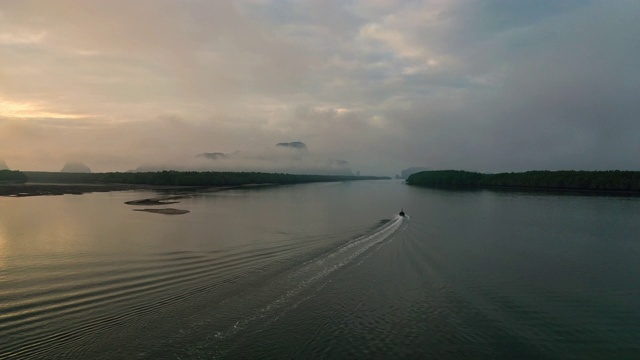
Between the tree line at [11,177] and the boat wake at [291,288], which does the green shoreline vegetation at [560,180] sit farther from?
the tree line at [11,177]

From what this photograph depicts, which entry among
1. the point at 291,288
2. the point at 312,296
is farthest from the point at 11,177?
the point at 312,296

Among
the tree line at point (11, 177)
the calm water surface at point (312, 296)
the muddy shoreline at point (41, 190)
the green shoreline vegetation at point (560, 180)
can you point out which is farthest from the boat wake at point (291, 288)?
the tree line at point (11, 177)

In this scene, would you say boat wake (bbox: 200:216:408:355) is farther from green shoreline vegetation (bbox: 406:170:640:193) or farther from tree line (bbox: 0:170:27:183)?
tree line (bbox: 0:170:27:183)

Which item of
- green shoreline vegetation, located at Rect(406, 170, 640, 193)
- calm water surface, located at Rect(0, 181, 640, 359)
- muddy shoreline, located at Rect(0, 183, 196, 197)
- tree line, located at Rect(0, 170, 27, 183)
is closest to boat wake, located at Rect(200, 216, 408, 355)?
calm water surface, located at Rect(0, 181, 640, 359)

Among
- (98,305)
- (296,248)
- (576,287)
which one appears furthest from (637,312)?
(98,305)

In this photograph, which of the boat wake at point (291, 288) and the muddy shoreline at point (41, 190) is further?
the muddy shoreline at point (41, 190)

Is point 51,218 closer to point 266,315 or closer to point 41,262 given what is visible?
point 41,262
